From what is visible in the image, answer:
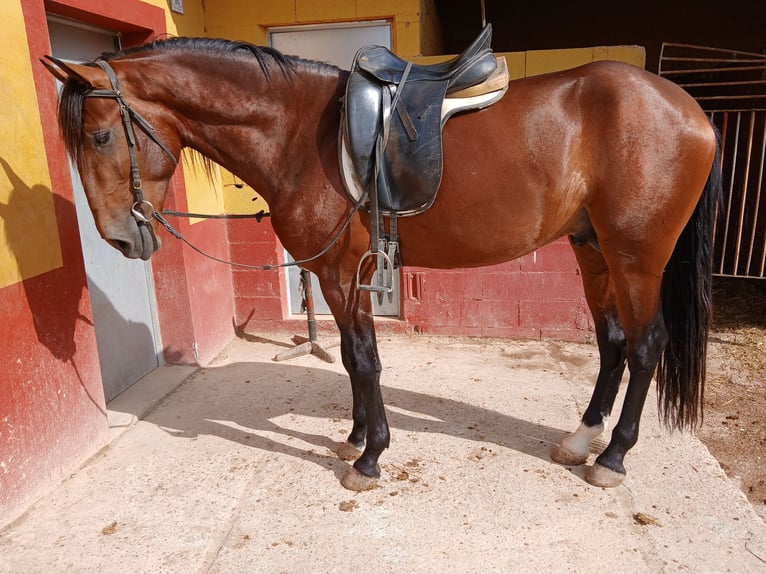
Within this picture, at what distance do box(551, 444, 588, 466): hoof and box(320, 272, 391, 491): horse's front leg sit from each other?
0.90m

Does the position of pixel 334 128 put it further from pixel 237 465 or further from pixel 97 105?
pixel 237 465

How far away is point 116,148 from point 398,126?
119 centimetres

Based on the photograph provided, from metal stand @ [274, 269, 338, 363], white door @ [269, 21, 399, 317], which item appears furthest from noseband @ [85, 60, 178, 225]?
white door @ [269, 21, 399, 317]

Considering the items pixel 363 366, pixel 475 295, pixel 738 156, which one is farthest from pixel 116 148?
pixel 738 156

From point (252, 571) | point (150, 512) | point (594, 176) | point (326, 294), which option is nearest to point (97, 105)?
point (326, 294)

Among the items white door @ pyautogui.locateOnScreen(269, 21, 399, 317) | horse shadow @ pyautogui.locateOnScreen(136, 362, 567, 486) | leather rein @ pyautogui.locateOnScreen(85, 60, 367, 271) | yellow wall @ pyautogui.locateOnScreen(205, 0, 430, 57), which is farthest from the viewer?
white door @ pyautogui.locateOnScreen(269, 21, 399, 317)

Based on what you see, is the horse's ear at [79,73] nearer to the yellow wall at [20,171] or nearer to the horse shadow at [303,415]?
the yellow wall at [20,171]

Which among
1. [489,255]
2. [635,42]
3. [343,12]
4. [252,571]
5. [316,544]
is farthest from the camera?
[635,42]

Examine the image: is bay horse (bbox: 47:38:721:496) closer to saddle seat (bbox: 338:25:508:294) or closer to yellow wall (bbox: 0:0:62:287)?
saddle seat (bbox: 338:25:508:294)

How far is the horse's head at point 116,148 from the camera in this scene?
7.32 feet

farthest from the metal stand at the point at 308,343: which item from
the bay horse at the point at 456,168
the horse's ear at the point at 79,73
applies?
the horse's ear at the point at 79,73

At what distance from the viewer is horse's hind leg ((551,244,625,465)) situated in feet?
9.62

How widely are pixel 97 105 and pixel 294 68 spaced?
2.80 ft

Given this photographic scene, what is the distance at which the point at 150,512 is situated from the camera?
2562mm
